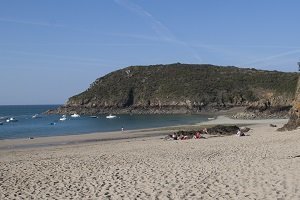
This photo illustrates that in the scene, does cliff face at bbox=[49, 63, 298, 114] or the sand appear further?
cliff face at bbox=[49, 63, 298, 114]

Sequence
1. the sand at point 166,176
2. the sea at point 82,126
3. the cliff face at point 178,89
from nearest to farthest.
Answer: the sand at point 166,176
the sea at point 82,126
the cliff face at point 178,89

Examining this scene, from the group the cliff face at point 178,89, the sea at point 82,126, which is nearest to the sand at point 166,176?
the sea at point 82,126

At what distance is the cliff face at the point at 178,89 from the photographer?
109000mm

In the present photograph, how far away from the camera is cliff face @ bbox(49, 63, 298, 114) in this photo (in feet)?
358

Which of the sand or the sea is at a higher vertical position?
the sea

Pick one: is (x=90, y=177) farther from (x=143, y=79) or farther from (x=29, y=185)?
(x=143, y=79)

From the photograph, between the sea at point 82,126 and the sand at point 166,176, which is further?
the sea at point 82,126

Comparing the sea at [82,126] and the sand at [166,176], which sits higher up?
the sea at [82,126]

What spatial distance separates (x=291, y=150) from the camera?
1930 centimetres

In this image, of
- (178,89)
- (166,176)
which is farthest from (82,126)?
(178,89)

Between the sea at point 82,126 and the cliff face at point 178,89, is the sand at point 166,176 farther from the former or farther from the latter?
the cliff face at point 178,89

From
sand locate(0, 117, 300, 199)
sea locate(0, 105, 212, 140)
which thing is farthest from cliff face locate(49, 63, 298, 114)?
sand locate(0, 117, 300, 199)

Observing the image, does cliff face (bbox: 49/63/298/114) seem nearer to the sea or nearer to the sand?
the sea

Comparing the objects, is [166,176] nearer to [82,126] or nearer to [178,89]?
[82,126]
